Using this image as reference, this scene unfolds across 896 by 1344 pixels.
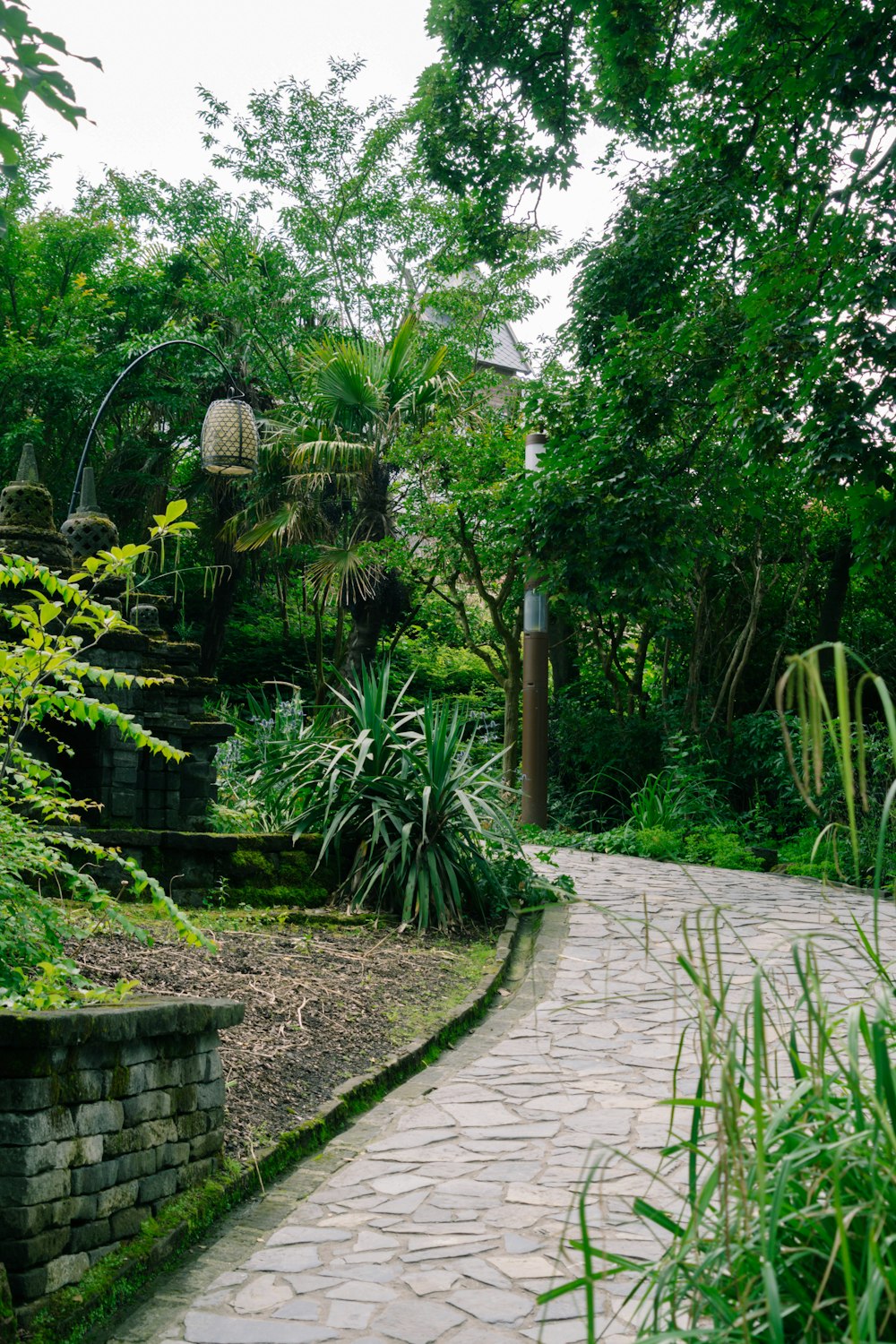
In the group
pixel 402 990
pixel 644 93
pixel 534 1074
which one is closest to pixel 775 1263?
pixel 534 1074

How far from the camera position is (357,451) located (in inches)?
542

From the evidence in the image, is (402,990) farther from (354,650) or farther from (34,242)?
(34,242)

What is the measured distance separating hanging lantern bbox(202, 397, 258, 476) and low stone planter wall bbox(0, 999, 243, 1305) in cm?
620

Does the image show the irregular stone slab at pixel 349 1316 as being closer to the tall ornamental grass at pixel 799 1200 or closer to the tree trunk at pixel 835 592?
the tall ornamental grass at pixel 799 1200

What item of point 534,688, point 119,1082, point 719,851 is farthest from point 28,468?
point 719,851

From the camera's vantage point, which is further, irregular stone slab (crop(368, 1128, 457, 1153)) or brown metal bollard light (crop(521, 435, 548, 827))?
brown metal bollard light (crop(521, 435, 548, 827))

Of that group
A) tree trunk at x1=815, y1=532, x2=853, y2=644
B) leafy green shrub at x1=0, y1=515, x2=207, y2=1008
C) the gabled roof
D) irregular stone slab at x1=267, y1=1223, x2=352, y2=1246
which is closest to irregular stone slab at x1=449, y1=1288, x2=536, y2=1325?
irregular stone slab at x1=267, y1=1223, x2=352, y2=1246

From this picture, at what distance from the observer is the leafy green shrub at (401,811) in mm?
7473

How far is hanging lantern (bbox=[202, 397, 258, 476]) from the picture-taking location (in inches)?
359

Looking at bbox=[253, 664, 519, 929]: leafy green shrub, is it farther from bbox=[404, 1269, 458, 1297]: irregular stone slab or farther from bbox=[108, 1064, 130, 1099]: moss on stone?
bbox=[108, 1064, 130, 1099]: moss on stone

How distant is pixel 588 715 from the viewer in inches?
564

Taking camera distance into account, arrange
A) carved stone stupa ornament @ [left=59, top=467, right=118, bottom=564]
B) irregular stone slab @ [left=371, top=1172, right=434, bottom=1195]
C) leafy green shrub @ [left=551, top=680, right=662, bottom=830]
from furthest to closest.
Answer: leafy green shrub @ [left=551, top=680, right=662, bottom=830] → carved stone stupa ornament @ [left=59, top=467, right=118, bottom=564] → irregular stone slab @ [left=371, top=1172, right=434, bottom=1195]

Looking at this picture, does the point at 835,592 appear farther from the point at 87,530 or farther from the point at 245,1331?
the point at 245,1331

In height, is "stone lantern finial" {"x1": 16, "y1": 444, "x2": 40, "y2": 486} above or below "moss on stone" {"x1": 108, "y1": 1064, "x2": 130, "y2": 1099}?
above
